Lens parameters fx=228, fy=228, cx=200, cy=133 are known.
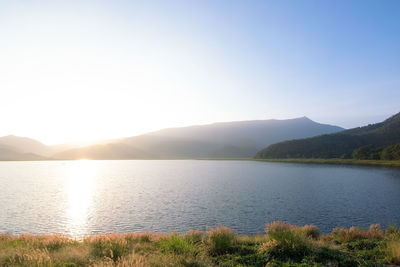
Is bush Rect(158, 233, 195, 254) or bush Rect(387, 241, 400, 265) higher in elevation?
bush Rect(158, 233, 195, 254)

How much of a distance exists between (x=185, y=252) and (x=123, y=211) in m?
25.4

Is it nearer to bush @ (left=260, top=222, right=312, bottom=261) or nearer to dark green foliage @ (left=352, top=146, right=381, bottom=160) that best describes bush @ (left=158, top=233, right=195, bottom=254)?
bush @ (left=260, top=222, right=312, bottom=261)

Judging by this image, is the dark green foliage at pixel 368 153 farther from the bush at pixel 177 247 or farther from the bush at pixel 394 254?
the bush at pixel 177 247

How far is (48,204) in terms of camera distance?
40.0 m

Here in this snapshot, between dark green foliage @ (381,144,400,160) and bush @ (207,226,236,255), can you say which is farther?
dark green foliage @ (381,144,400,160)

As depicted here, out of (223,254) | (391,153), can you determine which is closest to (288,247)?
(223,254)

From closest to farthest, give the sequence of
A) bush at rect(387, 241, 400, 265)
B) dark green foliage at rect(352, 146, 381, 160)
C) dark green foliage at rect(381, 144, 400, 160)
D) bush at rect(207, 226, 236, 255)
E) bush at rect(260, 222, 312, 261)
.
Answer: bush at rect(387, 241, 400, 265) → bush at rect(260, 222, 312, 261) → bush at rect(207, 226, 236, 255) → dark green foliage at rect(381, 144, 400, 160) → dark green foliage at rect(352, 146, 381, 160)

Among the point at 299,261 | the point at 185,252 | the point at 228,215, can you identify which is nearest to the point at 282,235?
the point at 299,261

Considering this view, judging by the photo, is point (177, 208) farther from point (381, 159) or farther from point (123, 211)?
point (381, 159)

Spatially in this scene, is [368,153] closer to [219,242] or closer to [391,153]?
[391,153]

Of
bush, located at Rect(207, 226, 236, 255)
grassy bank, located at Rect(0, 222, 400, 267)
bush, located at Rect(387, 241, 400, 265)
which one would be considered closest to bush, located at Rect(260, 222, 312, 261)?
grassy bank, located at Rect(0, 222, 400, 267)

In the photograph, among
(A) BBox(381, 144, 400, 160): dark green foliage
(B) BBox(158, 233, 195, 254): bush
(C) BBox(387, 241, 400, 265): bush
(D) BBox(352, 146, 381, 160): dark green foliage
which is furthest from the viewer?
(D) BBox(352, 146, 381, 160): dark green foliage

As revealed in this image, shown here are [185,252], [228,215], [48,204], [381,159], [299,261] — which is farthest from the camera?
[381,159]

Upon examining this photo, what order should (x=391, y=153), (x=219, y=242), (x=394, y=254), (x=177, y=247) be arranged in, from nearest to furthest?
(x=394, y=254) → (x=177, y=247) → (x=219, y=242) → (x=391, y=153)
